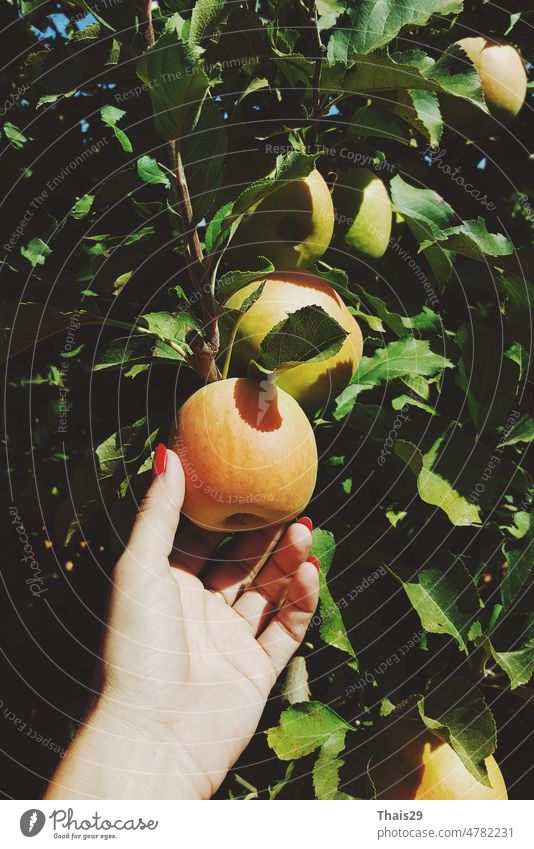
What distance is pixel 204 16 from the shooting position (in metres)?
0.90

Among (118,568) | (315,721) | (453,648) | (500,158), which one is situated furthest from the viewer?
(500,158)

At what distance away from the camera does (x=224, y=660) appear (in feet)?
4.09

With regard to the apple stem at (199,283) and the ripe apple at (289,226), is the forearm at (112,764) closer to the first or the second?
the apple stem at (199,283)

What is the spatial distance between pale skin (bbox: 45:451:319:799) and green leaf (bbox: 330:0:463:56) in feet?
2.57

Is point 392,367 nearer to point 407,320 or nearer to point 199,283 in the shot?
point 407,320

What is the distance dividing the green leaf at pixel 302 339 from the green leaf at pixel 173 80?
295 mm

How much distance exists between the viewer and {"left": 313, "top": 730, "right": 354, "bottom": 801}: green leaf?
1116 mm

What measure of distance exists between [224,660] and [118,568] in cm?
34

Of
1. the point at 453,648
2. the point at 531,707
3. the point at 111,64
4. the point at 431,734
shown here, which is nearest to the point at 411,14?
the point at 111,64

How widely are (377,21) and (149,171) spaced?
18.9 inches

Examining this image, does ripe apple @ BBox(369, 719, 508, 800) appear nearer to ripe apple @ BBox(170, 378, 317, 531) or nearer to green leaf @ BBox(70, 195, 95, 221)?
ripe apple @ BBox(170, 378, 317, 531)

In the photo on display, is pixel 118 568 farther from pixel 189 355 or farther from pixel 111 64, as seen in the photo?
pixel 111 64

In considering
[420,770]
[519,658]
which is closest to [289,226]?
[519,658]

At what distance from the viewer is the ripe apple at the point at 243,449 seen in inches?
36.6
